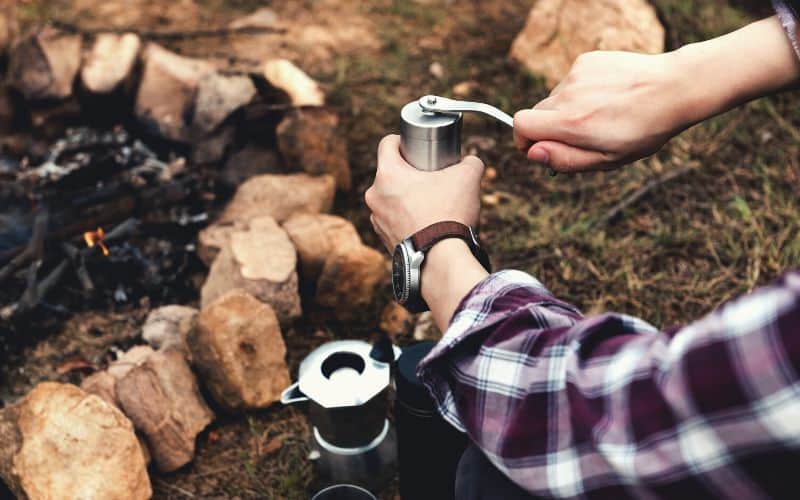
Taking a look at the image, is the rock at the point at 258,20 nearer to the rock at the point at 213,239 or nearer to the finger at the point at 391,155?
the rock at the point at 213,239

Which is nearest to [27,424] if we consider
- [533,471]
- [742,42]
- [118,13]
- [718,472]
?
[533,471]

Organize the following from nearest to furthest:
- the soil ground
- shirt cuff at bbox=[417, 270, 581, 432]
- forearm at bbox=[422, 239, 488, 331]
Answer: shirt cuff at bbox=[417, 270, 581, 432] → forearm at bbox=[422, 239, 488, 331] → the soil ground

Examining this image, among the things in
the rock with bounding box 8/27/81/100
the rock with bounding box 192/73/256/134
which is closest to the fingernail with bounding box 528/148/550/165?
the rock with bounding box 192/73/256/134

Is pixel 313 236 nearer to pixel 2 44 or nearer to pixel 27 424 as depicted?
pixel 27 424

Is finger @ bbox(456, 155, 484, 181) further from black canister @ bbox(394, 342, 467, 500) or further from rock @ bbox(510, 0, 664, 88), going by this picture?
rock @ bbox(510, 0, 664, 88)

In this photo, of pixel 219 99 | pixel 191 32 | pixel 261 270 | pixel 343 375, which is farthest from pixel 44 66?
pixel 343 375

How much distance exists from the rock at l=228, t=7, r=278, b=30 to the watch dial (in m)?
3.14

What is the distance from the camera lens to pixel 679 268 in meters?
2.92

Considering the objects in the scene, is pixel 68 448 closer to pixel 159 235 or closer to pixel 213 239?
pixel 213 239

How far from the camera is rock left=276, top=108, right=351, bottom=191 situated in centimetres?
302

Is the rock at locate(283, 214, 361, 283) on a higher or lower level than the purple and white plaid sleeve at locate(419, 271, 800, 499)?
lower

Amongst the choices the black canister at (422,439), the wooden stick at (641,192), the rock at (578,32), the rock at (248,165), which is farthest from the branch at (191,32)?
the black canister at (422,439)

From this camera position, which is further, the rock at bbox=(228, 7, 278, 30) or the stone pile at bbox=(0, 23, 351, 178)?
the rock at bbox=(228, 7, 278, 30)

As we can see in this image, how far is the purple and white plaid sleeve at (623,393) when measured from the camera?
2.87 ft
